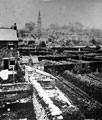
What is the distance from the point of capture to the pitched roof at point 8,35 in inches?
1012

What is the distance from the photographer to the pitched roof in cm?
2571

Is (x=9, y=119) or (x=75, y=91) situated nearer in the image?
(x=9, y=119)

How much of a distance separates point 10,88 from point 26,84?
1.46 meters

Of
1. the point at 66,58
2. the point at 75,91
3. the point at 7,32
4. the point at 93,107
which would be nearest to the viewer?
the point at 93,107

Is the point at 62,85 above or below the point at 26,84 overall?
below

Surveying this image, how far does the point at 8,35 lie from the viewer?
26672mm

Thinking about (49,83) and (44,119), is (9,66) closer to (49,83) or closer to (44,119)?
(49,83)

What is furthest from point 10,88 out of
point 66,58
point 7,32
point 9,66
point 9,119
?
point 66,58

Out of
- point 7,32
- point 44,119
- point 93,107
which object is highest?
point 7,32

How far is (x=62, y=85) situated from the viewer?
21734 millimetres

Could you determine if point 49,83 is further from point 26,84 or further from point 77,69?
point 77,69

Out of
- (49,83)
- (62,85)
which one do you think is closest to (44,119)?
(49,83)

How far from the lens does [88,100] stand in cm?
1688

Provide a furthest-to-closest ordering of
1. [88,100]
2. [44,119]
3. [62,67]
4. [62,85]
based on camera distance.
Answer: [62,67] < [62,85] < [88,100] < [44,119]
